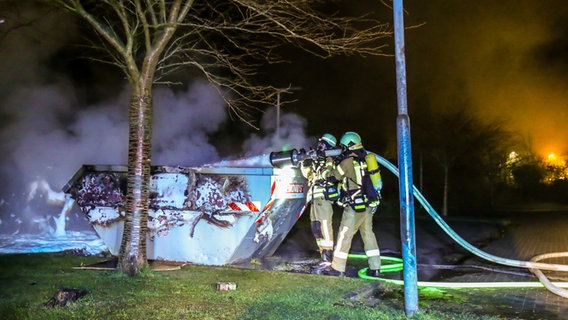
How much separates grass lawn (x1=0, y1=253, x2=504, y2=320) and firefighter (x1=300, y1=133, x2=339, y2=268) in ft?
3.41

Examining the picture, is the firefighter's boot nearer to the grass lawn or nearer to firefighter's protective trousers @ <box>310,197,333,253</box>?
firefighter's protective trousers @ <box>310,197,333,253</box>

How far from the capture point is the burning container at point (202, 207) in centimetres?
695

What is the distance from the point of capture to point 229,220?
7008 millimetres

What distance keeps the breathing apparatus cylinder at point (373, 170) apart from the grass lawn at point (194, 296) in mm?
1448

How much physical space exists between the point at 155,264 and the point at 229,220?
49.0 inches

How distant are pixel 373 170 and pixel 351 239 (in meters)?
1.01

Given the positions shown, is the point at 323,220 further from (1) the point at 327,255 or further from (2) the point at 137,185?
(2) the point at 137,185

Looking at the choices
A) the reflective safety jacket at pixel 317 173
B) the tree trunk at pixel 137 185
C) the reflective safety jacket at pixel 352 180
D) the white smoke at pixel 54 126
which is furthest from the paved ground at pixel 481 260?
the white smoke at pixel 54 126

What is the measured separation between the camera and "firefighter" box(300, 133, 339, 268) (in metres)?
7.11

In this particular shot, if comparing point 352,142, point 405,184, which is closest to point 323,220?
point 352,142

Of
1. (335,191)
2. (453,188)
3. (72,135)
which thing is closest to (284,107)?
(72,135)

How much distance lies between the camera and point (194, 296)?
5.21 m

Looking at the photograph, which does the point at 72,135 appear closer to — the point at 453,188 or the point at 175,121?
the point at 175,121

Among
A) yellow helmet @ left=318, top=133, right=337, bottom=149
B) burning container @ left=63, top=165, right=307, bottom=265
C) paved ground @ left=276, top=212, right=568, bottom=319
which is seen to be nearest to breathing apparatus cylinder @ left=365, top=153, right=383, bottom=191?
yellow helmet @ left=318, top=133, right=337, bottom=149
